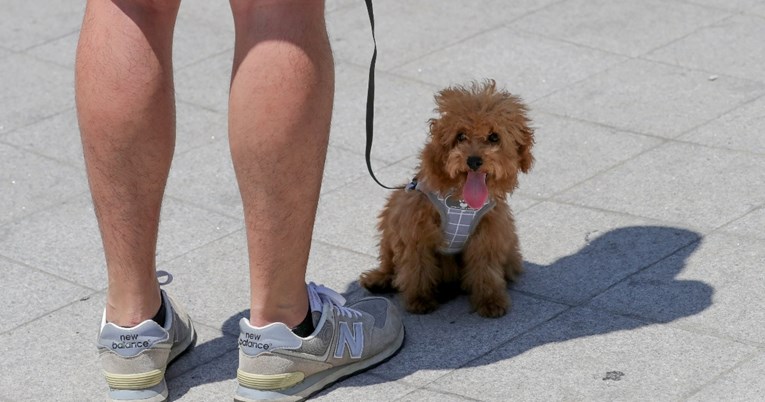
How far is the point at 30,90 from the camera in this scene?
21.9 feet

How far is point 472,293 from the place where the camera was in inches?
176

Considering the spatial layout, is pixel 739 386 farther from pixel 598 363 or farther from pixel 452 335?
pixel 452 335

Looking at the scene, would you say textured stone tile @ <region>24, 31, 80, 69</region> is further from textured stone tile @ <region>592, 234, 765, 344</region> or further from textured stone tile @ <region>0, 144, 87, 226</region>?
textured stone tile @ <region>592, 234, 765, 344</region>

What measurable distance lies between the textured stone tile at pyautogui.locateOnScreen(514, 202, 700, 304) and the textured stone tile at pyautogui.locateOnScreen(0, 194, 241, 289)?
1207mm

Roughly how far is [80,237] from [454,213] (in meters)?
1.63

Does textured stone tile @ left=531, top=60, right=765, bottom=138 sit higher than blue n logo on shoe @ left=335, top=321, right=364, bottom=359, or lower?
lower

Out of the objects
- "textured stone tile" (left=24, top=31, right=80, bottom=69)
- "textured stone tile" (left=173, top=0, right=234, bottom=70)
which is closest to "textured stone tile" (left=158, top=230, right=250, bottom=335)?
"textured stone tile" (left=173, top=0, right=234, bottom=70)

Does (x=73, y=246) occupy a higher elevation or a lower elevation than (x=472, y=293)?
lower

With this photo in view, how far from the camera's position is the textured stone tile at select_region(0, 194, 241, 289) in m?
4.89

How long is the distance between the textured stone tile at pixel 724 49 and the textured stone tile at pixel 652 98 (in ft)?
0.35

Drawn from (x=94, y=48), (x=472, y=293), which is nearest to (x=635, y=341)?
(x=472, y=293)

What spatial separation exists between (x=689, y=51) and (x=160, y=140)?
3.73 meters

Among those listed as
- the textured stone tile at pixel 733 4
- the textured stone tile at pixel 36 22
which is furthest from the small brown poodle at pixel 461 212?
the textured stone tile at pixel 36 22

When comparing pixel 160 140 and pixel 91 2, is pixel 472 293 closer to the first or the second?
pixel 160 140
